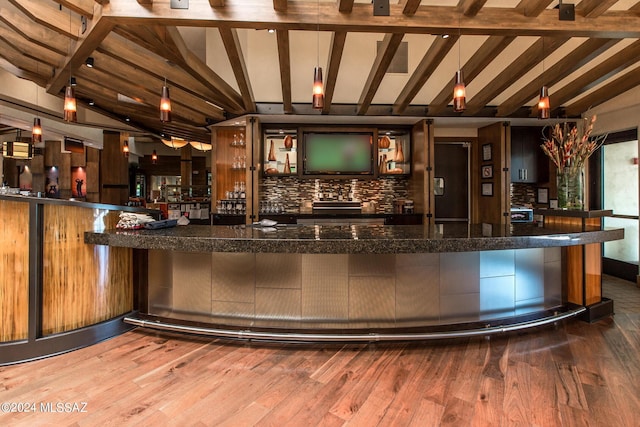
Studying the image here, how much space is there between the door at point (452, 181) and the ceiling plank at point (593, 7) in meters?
3.83

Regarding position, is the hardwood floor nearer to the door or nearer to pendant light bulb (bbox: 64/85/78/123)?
pendant light bulb (bbox: 64/85/78/123)

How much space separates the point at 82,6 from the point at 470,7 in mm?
3387

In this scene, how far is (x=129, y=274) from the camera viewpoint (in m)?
2.98

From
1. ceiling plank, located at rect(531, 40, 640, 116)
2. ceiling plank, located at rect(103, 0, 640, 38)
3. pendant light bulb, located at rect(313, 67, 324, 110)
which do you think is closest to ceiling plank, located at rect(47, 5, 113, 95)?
ceiling plank, located at rect(103, 0, 640, 38)

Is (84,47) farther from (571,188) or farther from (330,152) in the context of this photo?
(571,188)

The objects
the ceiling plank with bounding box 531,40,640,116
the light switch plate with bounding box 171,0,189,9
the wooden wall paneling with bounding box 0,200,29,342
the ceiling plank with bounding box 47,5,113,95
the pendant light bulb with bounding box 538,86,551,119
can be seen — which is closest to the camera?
the wooden wall paneling with bounding box 0,200,29,342

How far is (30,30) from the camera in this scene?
3494mm

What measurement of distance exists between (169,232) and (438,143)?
18.7ft

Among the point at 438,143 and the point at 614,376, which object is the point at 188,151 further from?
the point at 614,376

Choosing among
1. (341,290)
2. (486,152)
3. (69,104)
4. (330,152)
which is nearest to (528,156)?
(486,152)

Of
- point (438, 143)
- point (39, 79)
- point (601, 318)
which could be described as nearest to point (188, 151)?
point (39, 79)

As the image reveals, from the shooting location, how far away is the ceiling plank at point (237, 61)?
327 centimetres

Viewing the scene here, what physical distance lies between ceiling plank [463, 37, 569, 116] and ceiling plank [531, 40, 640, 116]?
41.5 inches

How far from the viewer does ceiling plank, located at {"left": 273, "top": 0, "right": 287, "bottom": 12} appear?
2.74 meters
